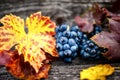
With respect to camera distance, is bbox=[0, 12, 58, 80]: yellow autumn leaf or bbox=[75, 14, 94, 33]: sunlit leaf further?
bbox=[75, 14, 94, 33]: sunlit leaf

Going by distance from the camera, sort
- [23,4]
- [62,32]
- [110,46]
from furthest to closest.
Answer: [23,4], [62,32], [110,46]

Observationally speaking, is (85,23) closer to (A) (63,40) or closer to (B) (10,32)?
(A) (63,40)

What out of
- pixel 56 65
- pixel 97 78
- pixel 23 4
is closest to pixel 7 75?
pixel 56 65

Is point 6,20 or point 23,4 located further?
point 23,4

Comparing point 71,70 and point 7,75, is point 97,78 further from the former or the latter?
point 7,75

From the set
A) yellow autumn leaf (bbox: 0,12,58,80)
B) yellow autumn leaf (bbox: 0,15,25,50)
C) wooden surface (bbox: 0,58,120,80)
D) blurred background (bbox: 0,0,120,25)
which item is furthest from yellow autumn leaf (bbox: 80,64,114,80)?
blurred background (bbox: 0,0,120,25)

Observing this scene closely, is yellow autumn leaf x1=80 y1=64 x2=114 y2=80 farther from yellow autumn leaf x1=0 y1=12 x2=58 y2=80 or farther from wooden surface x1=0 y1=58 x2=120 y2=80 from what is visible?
yellow autumn leaf x1=0 y1=12 x2=58 y2=80

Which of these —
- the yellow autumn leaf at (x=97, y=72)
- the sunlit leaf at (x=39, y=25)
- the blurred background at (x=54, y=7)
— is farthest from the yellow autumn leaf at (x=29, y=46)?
the blurred background at (x=54, y=7)
